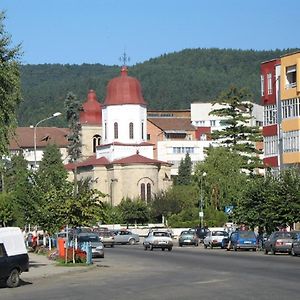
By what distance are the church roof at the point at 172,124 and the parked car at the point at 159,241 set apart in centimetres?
10922

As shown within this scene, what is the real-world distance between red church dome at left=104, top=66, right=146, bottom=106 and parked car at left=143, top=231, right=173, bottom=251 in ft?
224

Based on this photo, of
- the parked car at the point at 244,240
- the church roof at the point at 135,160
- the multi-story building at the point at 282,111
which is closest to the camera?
the parked car at the point at 244,240

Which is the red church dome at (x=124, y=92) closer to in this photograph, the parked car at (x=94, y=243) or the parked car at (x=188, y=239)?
the parked car at (x=188, y=239)

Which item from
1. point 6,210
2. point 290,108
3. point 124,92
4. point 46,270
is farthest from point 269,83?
point 124,92

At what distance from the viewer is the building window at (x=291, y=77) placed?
262ft

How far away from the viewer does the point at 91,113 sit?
16138 centimetres

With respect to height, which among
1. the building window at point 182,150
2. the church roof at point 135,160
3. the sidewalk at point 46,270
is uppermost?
the building window at point 182,150

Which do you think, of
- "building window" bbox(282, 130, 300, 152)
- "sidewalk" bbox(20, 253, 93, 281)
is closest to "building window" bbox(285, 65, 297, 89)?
"building window" bbox(282, 130, 300, 152)

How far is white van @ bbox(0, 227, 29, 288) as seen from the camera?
97.1 feet

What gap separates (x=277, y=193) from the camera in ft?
222

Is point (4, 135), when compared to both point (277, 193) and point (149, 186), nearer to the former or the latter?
point (277, 193)

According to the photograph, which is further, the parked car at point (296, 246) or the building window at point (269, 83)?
the building window at point (269, 83)

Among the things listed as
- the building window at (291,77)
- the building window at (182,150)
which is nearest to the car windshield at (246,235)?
the building window at (291,77)

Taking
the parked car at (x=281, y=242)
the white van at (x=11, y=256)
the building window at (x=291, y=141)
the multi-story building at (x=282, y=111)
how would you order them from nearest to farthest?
the white van at (x=11, y=256), the parked car at (x=281, y=242), the building window at (x=291, y=141), the multi-story building at (x=282, y=111)
